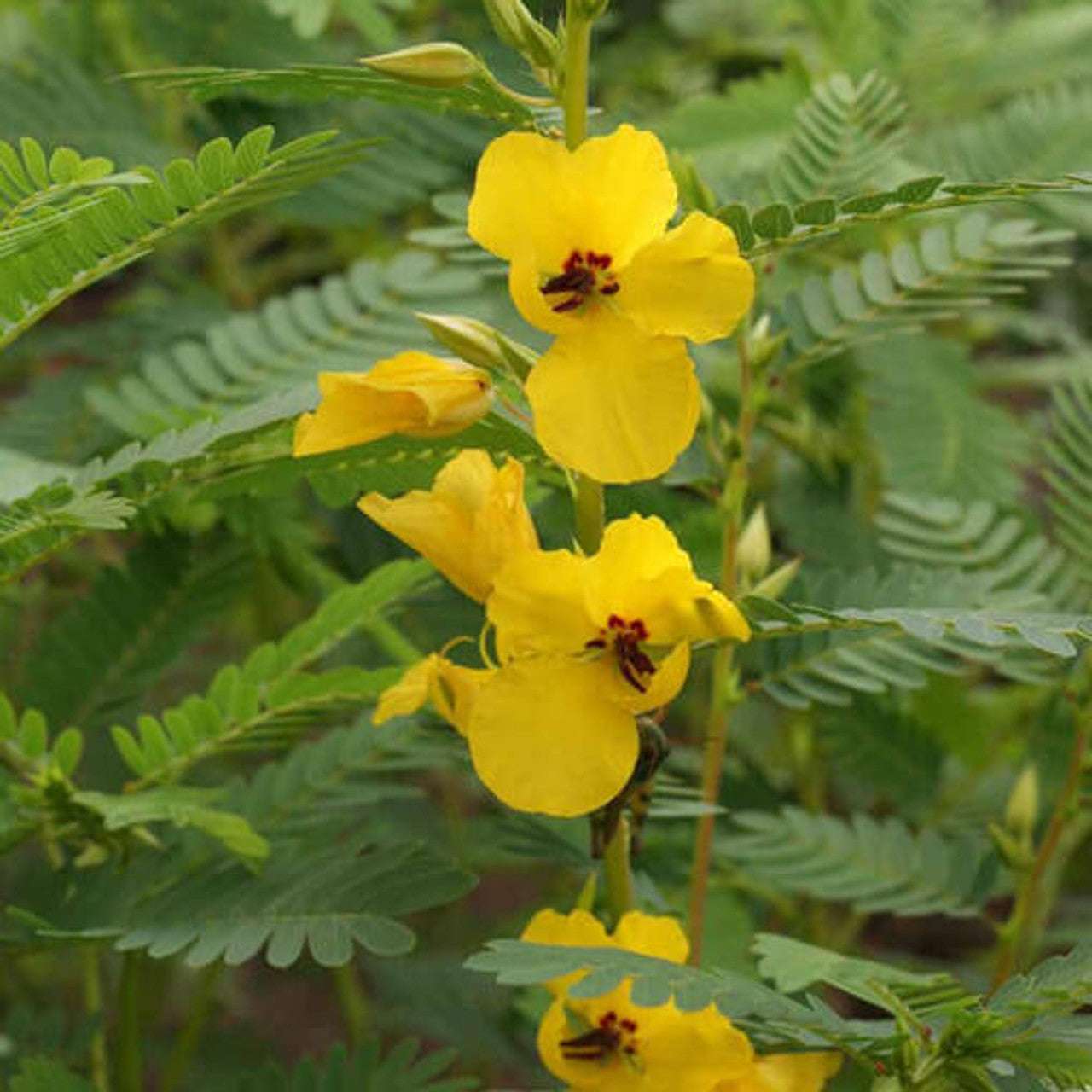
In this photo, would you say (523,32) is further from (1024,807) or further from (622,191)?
(1024,807)

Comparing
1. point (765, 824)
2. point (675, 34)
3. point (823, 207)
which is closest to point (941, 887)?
point (765, 824)

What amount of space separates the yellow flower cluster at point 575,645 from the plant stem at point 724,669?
21 cm

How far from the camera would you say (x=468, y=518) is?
0.63 m

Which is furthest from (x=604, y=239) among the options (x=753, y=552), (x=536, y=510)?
(x=536, y=510)

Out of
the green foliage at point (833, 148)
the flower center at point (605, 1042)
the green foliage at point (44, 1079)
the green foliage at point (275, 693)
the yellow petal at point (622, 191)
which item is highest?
the yellow petal at point (622, 191)

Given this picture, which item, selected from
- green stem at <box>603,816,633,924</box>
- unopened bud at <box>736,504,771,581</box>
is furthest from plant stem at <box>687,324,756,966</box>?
green stem at <box>603,816,633,924</box>

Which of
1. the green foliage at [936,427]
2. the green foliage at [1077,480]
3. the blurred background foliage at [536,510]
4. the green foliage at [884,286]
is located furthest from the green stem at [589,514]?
the green foliage at [936,427]

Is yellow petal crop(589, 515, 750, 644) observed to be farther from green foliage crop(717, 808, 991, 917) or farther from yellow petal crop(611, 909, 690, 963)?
green foliage crop(717, 808, 991, 917)

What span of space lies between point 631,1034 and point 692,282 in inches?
11.7

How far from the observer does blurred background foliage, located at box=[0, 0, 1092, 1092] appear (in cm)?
82

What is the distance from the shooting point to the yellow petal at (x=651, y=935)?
0.67 meters

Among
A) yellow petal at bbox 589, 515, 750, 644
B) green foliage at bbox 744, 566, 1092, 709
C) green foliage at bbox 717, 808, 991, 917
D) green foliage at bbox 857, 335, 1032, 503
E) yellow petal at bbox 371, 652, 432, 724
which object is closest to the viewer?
yellow petal at bbox 589, 515, 750, 644

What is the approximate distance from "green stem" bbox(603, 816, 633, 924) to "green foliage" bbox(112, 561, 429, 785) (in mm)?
170

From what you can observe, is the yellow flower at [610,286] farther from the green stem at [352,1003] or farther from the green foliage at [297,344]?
the green stem at [352,1003]
